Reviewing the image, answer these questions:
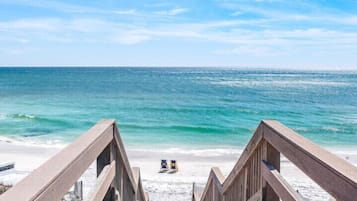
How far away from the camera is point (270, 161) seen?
6.59 feet

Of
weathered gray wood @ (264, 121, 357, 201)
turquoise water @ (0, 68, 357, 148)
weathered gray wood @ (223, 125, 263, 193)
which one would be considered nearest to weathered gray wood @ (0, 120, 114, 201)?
weathered gray wood @ (264, 121, 357, 201)

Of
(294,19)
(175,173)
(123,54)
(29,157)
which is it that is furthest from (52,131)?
(123,54)

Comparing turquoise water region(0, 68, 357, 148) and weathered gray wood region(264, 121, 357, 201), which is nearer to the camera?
weathered gray wood region(264, 121, 357, 201)

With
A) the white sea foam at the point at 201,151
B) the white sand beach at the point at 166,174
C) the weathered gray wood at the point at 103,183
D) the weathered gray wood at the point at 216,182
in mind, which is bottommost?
the white sea foam at the point at 201,151

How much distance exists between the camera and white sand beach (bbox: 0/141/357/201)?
11080mm

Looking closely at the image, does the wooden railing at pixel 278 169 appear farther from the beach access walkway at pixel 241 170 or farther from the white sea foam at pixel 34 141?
the white sea foam at pixel 34 141

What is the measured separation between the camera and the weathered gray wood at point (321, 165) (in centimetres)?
105

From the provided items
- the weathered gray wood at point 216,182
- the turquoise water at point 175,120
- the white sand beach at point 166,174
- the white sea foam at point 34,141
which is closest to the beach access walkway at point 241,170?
the weathered gray wood at point 216,182

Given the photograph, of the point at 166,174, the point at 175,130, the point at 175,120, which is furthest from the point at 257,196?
the point at 175,120

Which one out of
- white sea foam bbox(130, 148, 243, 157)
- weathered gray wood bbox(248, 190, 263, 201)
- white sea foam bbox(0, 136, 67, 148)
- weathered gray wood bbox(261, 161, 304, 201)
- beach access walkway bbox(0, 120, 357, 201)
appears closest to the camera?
beach access walkway bbox(0, 120, 357, 201)

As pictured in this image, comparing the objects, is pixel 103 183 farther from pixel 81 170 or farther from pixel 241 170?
pixel 241 170

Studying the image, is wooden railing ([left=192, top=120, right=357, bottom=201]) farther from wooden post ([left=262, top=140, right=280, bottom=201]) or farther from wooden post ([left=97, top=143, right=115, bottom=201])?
wooden post ([left=97, top=143, right=115, bottom=201])

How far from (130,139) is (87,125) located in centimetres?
547

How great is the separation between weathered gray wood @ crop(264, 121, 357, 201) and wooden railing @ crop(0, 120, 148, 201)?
838 millimetres
